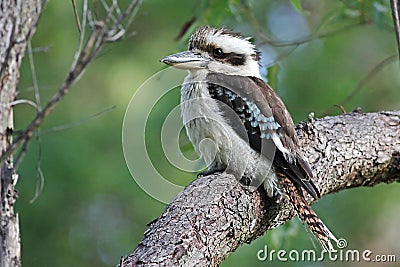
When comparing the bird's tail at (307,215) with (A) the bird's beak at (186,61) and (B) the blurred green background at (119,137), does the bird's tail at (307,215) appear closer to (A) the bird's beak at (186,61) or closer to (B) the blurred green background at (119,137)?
(A) the bird's beak at (186,61)

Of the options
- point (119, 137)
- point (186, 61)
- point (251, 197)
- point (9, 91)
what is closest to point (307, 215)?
point (251, 197)

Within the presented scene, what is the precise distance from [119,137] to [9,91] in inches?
110

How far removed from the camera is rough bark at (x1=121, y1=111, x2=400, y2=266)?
6.44 ft

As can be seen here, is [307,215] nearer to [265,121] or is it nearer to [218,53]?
[265,121]

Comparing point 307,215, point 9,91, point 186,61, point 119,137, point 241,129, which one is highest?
point 119,137

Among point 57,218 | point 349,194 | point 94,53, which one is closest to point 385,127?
point 94,53

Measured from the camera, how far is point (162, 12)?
5.40 metres

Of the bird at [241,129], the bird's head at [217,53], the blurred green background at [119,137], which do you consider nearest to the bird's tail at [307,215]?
the bird at [241,129]

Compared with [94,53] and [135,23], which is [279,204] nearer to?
[94,53]

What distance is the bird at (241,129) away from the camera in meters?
2.57

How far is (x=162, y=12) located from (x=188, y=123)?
2729mm

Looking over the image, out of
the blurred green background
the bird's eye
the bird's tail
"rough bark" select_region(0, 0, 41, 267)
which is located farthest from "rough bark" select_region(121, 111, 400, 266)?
the blurred green background

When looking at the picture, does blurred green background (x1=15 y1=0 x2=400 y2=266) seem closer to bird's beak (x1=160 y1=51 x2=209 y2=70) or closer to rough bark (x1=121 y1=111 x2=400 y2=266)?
bird's beak (x1=160 y1=51 x2=209 y2=70)

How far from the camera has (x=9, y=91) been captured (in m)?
2.16
